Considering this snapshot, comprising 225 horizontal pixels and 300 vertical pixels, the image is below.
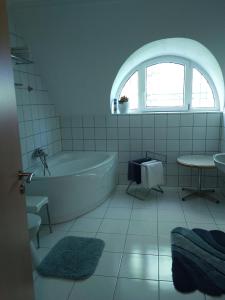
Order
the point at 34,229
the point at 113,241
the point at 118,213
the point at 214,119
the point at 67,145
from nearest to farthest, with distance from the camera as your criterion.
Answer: the point at 34,229, the point at 113,241, the point at 118,213, the point at 214,119, the point at 67,145

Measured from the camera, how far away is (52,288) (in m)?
1.83

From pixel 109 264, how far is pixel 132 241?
0.40 metres

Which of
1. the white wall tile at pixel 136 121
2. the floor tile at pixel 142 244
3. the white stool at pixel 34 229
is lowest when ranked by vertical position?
the floor tile at pixel 142 244

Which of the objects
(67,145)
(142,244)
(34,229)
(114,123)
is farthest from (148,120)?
(34,229)

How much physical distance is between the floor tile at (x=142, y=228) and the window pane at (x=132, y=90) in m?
1.95

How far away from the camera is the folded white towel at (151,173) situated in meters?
3.29

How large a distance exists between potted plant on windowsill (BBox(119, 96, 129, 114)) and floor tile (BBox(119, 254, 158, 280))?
2.21 metres

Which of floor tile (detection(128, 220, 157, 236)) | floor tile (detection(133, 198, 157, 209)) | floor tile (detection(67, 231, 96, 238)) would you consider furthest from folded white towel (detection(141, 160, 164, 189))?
floor tile (detection(67, 231, 96, 238))

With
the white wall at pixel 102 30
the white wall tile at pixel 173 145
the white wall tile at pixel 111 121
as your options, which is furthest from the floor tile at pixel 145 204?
the white wall at pixel 102 30

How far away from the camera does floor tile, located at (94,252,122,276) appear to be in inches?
77.9

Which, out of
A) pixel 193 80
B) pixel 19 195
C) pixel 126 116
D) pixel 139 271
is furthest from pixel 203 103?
pixel 19 195

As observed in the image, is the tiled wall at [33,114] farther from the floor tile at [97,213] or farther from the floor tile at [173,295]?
the floor tile at [173,295]

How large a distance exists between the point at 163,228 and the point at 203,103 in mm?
2165

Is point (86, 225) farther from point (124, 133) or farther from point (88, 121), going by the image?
point (88, 121)
